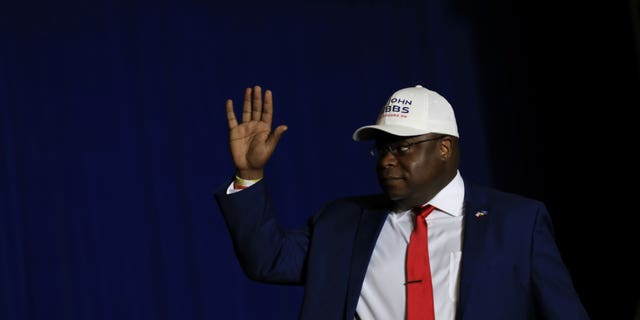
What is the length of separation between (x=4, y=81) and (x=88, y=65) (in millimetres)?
351

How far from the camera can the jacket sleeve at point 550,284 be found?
6.09 ft

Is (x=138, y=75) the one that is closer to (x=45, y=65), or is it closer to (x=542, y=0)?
(x=45, y=65)

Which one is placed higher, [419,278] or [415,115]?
[415,115]

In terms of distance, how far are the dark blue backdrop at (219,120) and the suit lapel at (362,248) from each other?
6.11 feet

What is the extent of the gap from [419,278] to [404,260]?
0.07 m

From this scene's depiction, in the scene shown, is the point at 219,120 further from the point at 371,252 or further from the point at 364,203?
the point at 371,252

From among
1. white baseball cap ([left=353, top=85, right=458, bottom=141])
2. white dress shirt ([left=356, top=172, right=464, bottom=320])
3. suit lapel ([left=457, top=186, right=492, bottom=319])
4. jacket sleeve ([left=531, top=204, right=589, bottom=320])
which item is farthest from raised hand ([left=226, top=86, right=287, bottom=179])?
jacket sleeve ([left=531, top=204, right=589, bottom=320])

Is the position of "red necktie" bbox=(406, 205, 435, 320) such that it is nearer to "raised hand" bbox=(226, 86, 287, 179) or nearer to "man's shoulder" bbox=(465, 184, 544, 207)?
"man's shoulder" bbox=(465, 184, 544, 207)

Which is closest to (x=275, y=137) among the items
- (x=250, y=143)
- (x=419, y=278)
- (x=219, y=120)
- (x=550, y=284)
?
(x=250, y=143)

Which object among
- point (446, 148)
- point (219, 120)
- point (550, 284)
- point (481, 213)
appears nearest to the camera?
point (550, 284)

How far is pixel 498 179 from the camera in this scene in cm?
452

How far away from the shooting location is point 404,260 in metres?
1.99

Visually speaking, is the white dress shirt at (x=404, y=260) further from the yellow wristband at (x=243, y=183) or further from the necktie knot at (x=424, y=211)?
the yellow wristband at (x=243, y=183)

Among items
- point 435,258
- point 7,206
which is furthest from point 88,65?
point 435,258
